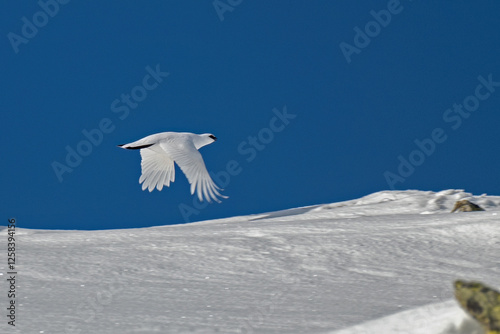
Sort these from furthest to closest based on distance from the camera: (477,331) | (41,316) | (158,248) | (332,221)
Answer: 1. (332,221)
2. (158,248)
3. (41,316)
4. (477,331)

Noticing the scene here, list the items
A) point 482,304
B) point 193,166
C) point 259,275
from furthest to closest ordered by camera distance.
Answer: point 193,166 < point 259,275 < point 482,304

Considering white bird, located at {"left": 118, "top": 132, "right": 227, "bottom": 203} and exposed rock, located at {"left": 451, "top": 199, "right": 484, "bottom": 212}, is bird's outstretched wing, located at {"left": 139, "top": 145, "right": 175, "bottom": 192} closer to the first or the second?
white bird, located at {"left": 118, "top": 132, "right": 227, "bottom": 203}

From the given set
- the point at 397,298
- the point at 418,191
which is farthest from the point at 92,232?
the point at 418,191

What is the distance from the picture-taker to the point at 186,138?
679 cm

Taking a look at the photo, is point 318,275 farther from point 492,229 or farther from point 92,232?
point 92,232

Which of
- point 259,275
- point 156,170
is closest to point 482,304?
point 259,275

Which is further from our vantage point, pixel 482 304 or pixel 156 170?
pixel 156 170

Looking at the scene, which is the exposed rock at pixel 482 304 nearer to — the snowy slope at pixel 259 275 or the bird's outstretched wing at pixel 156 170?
the snowy slope at pixel 259 275

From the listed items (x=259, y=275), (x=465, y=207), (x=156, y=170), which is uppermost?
(x=156, y=170)

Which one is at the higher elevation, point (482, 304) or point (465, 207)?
point (465, 207)

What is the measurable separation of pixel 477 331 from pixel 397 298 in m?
1.29

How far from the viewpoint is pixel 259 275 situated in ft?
13.9

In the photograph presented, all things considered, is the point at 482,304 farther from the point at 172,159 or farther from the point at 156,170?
the point at 156,170

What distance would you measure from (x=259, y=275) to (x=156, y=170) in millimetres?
3336
